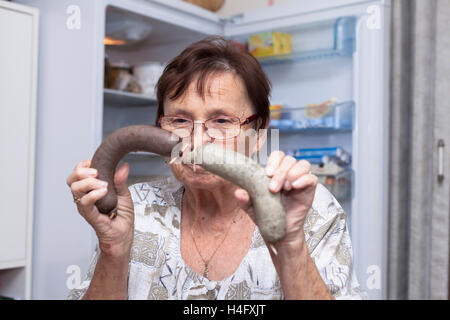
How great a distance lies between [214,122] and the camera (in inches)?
41.8

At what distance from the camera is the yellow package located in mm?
2277

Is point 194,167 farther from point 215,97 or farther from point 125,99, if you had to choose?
point 125,99

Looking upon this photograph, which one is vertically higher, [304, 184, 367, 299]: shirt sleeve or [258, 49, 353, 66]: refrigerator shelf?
[258, 49, 353, 66]: refrigerator shelf

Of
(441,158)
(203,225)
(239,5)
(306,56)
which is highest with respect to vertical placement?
(239,5)

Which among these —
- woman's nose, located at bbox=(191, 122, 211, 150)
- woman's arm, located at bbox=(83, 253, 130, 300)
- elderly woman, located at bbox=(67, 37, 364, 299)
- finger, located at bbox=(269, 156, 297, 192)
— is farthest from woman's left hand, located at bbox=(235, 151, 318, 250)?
woman's arm, located at bbox=(83, 253, 130, 300)

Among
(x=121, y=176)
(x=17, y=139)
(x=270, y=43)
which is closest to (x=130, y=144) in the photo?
(x=121, y=176)

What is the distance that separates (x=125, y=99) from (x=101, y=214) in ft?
4.61

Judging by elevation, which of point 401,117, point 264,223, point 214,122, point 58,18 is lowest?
point 264,223

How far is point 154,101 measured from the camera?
2.36 m

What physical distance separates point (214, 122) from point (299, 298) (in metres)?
0.42

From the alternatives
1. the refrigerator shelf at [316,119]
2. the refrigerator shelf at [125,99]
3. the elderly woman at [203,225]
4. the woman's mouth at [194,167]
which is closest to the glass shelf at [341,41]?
the refrigerator shelf at [316,119]

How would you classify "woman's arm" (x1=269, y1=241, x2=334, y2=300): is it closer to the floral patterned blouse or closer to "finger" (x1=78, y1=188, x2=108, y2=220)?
the floral patterned blouse
